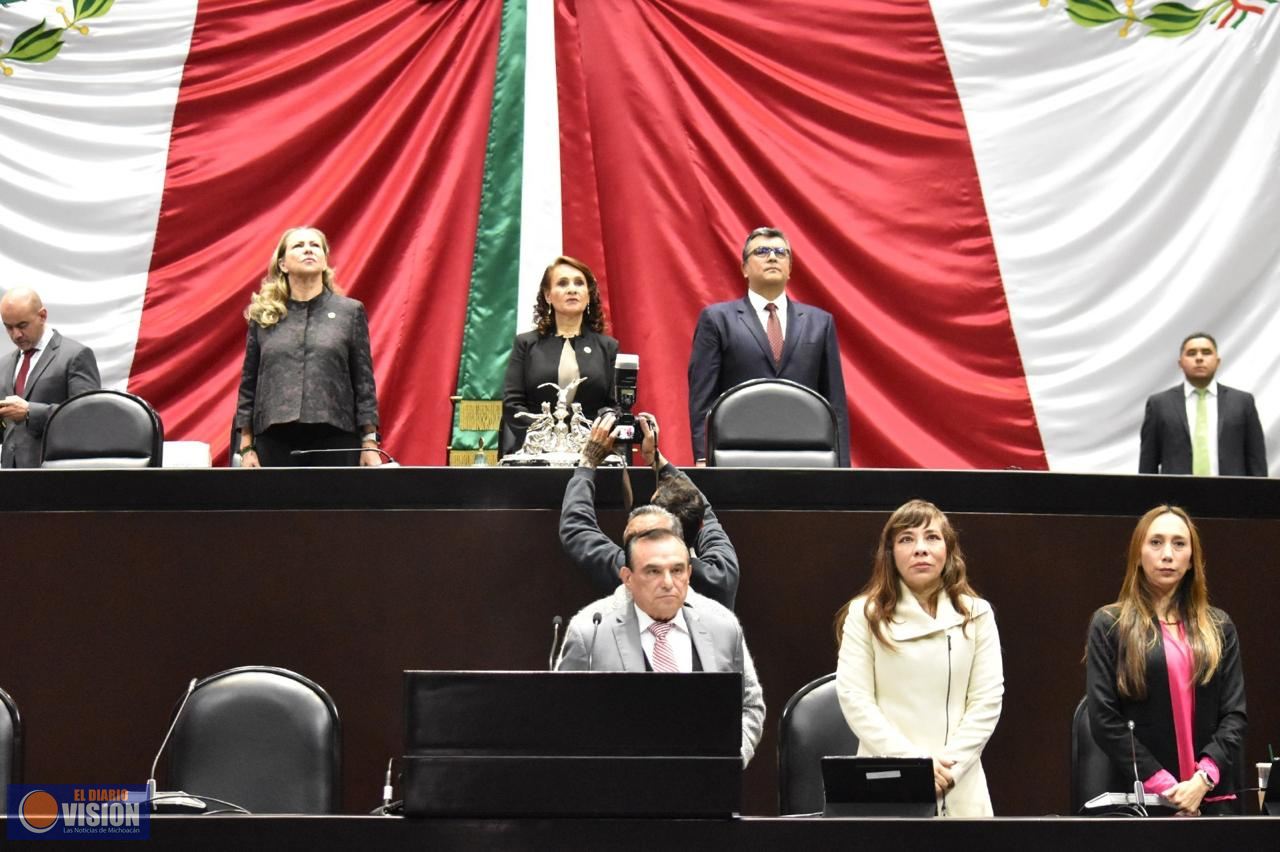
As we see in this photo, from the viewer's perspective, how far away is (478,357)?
6305mm

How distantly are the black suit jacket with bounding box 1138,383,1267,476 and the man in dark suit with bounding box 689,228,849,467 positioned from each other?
146 cm

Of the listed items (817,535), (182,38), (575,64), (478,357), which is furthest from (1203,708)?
(182,38)

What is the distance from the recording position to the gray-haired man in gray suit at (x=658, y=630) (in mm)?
3277

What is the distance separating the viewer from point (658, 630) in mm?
3338

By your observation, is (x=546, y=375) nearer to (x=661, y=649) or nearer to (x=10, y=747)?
(x=661, y=649)

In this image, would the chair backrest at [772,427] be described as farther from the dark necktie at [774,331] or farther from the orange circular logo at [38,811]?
the orange circular logo at [38,811]

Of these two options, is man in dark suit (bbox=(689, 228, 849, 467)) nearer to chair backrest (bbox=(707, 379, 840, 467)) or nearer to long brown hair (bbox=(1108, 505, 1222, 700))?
chair backrest (bbox=(707, 379, 840, 467))

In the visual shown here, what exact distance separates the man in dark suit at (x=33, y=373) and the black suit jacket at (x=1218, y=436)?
11.9 ft

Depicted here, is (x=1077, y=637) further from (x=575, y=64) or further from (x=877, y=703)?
(x=575, y=64)

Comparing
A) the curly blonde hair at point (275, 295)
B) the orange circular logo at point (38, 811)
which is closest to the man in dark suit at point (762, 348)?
the curly blonde hair at point (275, 295)

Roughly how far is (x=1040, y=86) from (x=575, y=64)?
74.1 inches

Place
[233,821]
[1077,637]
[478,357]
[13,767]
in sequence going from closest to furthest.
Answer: [233,821], [13,767], [1077,637], [478,357]

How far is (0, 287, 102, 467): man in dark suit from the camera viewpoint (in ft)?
16.2

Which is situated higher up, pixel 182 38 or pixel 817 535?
pixel 182 38
